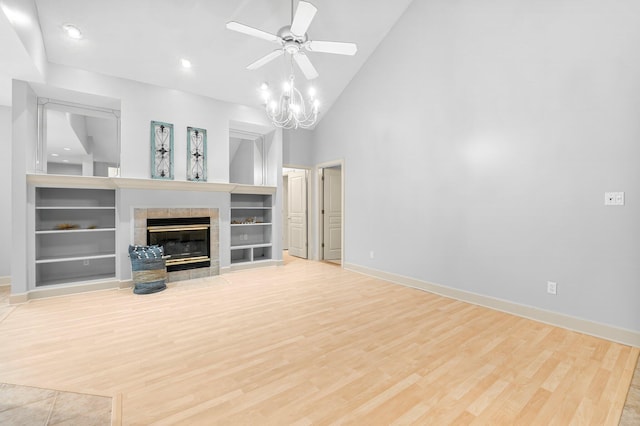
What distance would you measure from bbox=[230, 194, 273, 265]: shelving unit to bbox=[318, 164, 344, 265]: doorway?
128 cm

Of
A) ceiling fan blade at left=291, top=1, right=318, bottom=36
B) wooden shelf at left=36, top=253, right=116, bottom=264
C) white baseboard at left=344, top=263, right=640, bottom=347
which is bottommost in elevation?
white baseboard at left=344, top=263, right=640, bottom=347

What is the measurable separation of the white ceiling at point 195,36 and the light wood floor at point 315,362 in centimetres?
348

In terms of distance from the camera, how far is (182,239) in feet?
16.5

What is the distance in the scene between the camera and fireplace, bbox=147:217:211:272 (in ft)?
15.6

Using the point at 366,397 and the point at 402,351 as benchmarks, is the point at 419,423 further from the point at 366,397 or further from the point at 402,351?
the point at 402,351

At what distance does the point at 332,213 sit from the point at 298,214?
0.94 m

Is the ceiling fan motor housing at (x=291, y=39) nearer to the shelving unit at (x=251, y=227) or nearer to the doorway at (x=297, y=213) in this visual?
the shelving unit at (x=251, y=227)

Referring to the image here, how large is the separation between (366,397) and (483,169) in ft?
10.2

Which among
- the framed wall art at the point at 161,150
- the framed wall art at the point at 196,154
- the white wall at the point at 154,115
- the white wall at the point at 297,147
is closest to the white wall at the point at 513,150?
the white wall at the point at 297,147

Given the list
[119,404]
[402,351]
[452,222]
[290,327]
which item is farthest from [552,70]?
[119,404]

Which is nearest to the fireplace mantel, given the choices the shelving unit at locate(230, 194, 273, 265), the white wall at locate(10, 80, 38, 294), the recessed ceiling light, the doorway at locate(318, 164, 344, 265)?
the white wall at locate(10, 80, 38, 294)

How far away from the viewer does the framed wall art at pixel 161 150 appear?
4.68m

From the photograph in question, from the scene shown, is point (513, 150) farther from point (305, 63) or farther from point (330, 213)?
point (330, 213)

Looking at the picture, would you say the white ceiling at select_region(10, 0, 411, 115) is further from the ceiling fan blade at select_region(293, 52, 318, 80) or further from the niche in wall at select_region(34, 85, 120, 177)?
the ceiling fan blade at select_region(293, 52, 318, 80)
